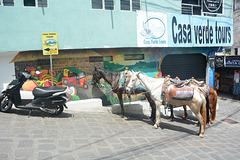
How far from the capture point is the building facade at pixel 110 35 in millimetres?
8156

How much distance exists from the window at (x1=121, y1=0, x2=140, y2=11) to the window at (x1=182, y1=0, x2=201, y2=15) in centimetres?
323

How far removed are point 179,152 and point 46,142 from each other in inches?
137

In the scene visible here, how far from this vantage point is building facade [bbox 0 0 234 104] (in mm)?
8156

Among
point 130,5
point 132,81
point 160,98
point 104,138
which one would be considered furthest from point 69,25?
point 104,138

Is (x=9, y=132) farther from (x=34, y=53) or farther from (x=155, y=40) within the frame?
(x=155, y=40)

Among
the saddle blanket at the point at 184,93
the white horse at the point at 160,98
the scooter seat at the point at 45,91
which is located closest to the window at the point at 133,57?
the white horse at the point at 160,98

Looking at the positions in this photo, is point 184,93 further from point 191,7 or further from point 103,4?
point 191,7

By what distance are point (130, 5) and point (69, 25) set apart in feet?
11.0

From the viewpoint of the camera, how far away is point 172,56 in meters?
12.3

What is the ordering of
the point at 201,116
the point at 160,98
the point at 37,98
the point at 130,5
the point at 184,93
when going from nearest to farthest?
the point at 184,93 → the point at 201,116 → the point at 37,98 → the point at 160,98 → the point at 130,5

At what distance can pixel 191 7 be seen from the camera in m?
12.4

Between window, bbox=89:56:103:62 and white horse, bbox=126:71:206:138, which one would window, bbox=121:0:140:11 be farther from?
white horse, bbox=126:71:206:138

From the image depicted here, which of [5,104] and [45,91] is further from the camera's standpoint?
[5,104]

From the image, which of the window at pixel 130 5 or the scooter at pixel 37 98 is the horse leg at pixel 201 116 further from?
the window at pixel 130 5
